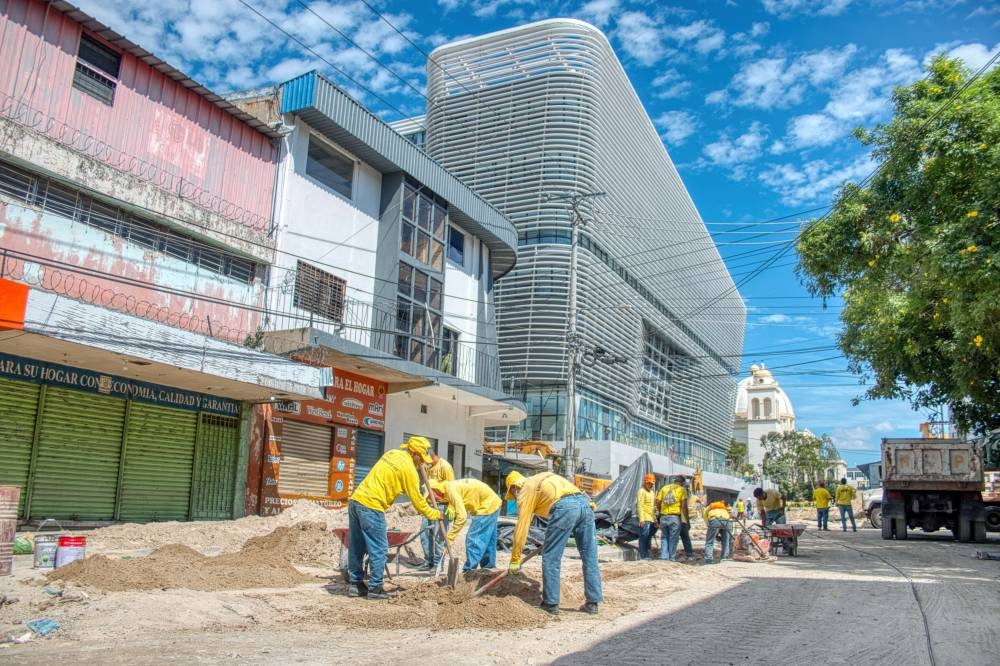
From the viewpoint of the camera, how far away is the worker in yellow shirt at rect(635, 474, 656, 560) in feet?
46.7

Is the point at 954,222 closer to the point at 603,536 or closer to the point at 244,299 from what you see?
the point at 603,536

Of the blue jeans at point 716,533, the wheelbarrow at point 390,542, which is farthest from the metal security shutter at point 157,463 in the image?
the blue jeans at point 716,533

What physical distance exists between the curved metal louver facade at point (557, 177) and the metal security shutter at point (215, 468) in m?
15.4

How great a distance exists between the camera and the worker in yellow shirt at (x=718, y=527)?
1364 cm

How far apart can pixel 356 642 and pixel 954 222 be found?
1204cm

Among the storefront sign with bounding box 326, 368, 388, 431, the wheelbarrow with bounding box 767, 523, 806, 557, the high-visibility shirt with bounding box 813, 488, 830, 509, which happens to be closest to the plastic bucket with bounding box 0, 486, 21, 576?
the storefront sign with bounding box 326, 368, 388, 431

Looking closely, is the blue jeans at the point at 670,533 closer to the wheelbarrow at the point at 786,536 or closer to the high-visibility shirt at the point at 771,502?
the wheelbarrow at the point at 786,536

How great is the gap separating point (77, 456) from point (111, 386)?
127 centimetres

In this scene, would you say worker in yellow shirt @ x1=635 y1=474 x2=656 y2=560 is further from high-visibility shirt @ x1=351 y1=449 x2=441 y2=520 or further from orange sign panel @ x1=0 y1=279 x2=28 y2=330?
orange sign panel @ x1=0 y1=279 x2=28 y2=330

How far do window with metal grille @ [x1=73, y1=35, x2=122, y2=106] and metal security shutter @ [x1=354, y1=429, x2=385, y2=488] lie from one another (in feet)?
30.7

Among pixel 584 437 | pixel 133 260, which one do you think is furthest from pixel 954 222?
pixel 584 437

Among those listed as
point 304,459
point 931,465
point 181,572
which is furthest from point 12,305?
point 931,465

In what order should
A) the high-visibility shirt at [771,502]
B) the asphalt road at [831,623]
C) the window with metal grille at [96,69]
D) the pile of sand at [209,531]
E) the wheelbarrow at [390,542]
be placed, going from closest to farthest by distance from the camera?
the asphalt road at [831,623], the wheelbarrow at [390,542], the pile of sand at [209,531], the window with metal grille at [96,69], the high-visibility shirt at [771,502]

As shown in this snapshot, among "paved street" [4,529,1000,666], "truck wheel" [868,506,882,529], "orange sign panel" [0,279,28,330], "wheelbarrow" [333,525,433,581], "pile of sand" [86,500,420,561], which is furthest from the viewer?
"truck wheel" [868,506,882,529]
